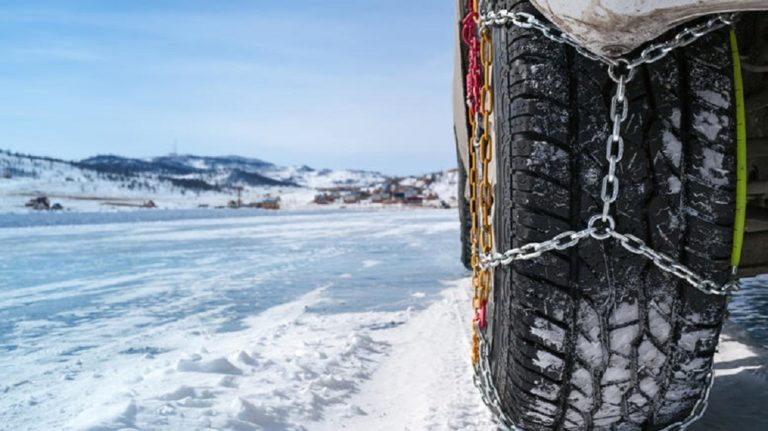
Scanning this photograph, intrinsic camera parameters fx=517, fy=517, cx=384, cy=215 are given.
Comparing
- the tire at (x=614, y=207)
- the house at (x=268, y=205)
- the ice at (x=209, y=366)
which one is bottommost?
the house at (x=268, y=205)

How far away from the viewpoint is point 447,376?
2.22 metres

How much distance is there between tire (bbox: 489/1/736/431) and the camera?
1.15 meters

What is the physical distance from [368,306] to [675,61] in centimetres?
296

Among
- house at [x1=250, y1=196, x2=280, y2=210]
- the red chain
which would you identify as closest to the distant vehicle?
the red chain

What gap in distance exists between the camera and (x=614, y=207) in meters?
1.15

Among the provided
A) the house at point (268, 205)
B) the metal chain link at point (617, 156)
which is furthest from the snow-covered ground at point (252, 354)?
the house at point (268, 205)

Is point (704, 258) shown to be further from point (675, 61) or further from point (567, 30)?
point (567, 30)

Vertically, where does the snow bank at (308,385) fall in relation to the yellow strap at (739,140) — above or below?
below

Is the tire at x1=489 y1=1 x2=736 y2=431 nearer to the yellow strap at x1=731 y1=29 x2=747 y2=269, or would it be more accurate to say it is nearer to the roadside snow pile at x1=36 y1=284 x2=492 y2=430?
the yellow strap at x1=731 y1=29 x2=747 y2=269

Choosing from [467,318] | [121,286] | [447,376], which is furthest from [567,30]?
[121,286]

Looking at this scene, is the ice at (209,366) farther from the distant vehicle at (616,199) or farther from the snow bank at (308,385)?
the distant vehicle at (616,199)

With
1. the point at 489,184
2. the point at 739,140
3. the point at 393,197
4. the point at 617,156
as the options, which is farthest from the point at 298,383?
the point at 393,197

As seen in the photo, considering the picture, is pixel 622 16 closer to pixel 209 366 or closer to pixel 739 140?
pixel 739 140

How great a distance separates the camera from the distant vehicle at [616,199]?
1143 mm
